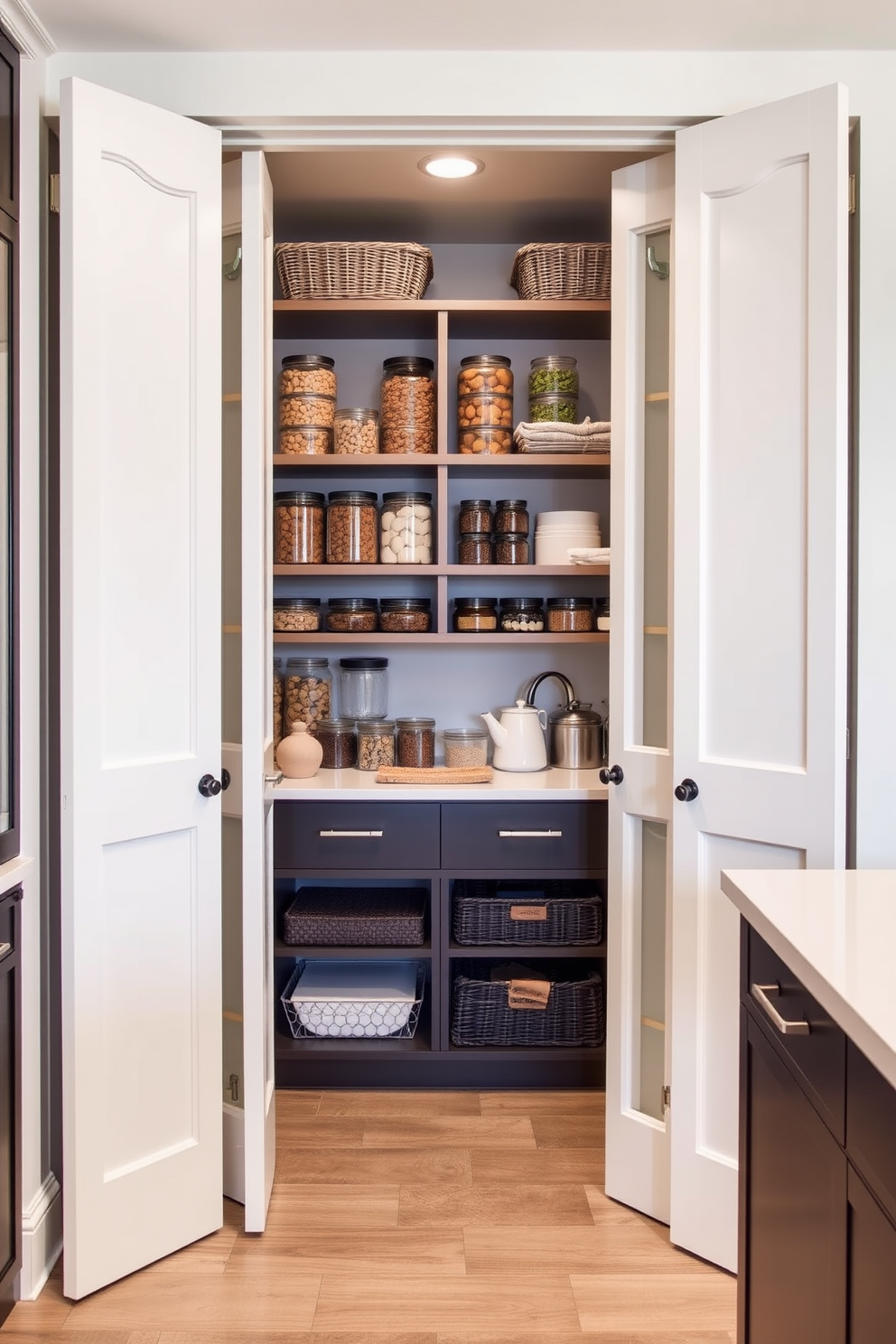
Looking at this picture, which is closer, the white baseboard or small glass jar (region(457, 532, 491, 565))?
the white baseboard

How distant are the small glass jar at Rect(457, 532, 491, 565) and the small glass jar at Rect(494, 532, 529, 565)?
0.09 feet

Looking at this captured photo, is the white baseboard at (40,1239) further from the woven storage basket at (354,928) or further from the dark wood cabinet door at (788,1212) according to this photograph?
the dark wood cabinet door at (788,1212)

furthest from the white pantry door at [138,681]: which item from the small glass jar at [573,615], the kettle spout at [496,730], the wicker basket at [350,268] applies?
the small glass jar at [573,615]

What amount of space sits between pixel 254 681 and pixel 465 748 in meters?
0.96

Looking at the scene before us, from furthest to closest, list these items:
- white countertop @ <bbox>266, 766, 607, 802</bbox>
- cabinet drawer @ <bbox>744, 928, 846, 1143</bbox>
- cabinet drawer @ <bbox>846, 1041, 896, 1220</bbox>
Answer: white countertop @ <bbox>266, 766, 607, 802</bbox> → cabinet drawer @ <bbox>744, 928, 846, 1143</bbox> → cabinet drawer @ <bbox>846, 1041, 896, 1220</bbox>

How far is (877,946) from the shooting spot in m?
1.22

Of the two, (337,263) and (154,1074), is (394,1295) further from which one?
(337,263)

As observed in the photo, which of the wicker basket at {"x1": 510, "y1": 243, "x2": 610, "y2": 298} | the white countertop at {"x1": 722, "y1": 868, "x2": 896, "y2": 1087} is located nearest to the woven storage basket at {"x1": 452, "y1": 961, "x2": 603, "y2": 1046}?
the white countertop at {"x1": 722, "y1": 868, "x2": 896, "y2": 1087}

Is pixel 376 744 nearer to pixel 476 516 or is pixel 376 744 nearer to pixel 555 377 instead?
pixel 476 516

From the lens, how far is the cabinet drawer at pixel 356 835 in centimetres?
283

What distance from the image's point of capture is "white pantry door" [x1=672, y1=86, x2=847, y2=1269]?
6.32 ft

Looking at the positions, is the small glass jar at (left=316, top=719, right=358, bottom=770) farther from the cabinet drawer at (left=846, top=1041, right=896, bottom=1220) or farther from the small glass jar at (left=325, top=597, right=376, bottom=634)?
the cabinet drawer at (left=846, top=1041, right=896, bottom=1220)

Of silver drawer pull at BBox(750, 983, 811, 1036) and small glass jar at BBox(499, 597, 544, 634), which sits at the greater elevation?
small glass jar at BBox(499, 597, 544, 634)

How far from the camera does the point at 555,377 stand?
2924 mm
